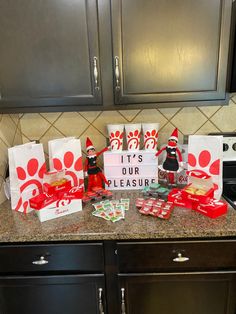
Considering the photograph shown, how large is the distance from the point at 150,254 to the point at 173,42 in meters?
0.95

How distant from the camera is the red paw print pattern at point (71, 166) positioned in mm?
1229

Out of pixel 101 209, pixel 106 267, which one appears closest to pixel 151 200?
pixel 101 209

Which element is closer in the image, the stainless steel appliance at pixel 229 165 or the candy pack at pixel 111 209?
the candy pack at pixel 111 209

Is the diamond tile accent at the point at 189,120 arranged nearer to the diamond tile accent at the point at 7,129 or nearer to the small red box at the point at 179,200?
the small red box at the point at 179,200

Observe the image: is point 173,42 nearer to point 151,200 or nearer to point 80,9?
point 80,9

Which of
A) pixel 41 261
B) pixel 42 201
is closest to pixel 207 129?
pixel 42 201

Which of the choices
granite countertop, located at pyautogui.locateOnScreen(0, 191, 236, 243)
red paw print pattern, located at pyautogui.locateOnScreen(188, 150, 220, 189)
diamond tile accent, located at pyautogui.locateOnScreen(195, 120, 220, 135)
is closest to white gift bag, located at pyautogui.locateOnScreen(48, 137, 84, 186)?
granite countertop, located at pyautogui.locateOnScreen(0, 191, 236, 243)

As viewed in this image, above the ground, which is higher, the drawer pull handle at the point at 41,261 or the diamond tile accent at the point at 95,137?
the diamond tile accent at the point at 95,137

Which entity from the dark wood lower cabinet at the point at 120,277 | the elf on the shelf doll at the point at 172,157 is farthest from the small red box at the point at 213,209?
the elf on the shelf doll at the point at 172,157

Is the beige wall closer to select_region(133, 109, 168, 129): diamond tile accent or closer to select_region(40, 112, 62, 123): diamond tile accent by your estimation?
select_region(40, 112, 62, 123): diamond tile accent

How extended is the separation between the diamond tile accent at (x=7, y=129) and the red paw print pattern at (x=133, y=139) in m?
0.69

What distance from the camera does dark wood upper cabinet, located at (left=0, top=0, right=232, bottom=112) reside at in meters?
1.02

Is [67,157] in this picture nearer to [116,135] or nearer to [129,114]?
[116,135]

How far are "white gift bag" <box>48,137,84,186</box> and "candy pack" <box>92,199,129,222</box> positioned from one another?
21 centimetres
